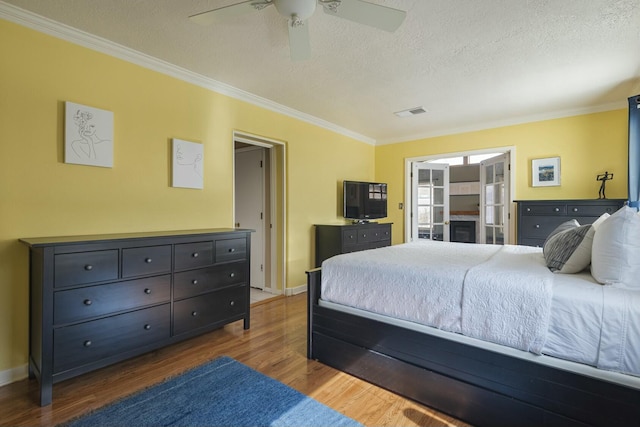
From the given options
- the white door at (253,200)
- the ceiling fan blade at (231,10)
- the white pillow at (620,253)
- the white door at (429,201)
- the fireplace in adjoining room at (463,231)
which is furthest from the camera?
the fireplace in adjoining room at (463,231)

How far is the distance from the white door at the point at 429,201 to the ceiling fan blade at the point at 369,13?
12.8ft

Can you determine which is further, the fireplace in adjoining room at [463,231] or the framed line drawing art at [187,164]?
the fireplace in adjoining room at [463,231]

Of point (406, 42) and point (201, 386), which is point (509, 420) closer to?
point (201, 386)

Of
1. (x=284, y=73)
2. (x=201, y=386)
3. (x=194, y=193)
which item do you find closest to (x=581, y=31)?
(x=284, y=73)

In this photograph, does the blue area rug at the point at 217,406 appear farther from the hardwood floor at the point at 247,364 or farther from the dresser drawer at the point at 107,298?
the dresser drawer at the point at 107,298

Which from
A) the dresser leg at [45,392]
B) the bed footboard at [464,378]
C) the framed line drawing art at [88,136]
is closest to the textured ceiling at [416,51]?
the framed line drawing art at [88,136]

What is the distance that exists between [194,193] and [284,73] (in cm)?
147

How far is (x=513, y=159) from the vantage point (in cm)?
440

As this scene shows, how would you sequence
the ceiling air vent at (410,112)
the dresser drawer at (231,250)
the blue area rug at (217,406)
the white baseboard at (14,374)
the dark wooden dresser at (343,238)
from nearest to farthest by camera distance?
the blue area rug at (217,406)
the white baseboard at (14,374)
the dresser drawer at (231,250)
the ceiling air vent at (410,112)
the dark wooden dresser at (343,238)

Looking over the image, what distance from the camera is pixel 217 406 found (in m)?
1.76

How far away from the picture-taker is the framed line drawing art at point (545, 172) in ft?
13.4

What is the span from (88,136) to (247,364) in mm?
2101

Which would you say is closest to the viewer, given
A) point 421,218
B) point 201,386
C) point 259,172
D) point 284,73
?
point 201,386

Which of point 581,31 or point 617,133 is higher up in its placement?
point 581,31
